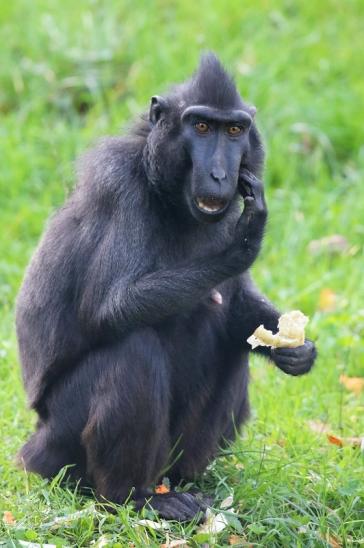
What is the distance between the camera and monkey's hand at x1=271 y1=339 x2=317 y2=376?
5496mm

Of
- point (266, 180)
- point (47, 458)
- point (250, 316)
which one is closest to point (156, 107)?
point (250, 316)

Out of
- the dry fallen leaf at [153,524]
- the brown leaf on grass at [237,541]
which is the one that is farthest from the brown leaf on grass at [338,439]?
the dry fallen leaf at [153,524]

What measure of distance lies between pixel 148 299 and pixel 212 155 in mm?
724

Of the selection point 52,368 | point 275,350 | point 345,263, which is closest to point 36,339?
point 52,368

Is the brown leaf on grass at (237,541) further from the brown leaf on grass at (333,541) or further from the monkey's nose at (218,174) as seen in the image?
the monkey's nose at (218,174)

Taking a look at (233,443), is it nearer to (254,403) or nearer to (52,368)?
(254,403)

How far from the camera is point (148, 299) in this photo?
510 centimetres

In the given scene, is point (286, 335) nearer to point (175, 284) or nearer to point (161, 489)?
point (175, 284)

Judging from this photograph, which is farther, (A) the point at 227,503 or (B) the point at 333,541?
(A) the point at 227,503

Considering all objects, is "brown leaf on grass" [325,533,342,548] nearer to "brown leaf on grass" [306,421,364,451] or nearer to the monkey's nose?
"brown leaf on grass" [306,421,364,451]


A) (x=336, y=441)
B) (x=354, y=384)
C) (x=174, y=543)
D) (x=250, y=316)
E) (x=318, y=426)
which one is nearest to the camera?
(x=174, y=543)

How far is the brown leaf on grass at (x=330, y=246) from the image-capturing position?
878cm

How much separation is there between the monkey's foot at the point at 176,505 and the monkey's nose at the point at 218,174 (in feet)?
5.04

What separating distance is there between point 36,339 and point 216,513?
1236 millimetres
